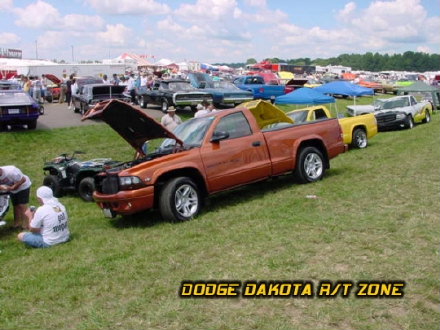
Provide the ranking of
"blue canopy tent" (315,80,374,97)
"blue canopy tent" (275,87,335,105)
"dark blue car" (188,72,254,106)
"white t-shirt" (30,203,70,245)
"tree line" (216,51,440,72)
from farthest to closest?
"tree line" (216,51,440,72) < "blue canopy tent" (315,80,374,97) < "dark blue car" (188,72,254,106) < "blue canopy tent" (275,87,335,105) < "white t-shirt" (30,203,70,245)

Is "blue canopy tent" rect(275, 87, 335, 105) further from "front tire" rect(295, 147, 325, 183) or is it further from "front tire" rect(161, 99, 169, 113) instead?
"front tire" rect(295, 147, 325, 183)

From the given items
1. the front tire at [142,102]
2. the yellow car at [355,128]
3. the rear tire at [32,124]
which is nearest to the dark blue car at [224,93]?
the front tire at [142,102]

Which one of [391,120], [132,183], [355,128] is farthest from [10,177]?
[391,120]

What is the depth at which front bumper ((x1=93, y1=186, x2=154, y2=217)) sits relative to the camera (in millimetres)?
7371

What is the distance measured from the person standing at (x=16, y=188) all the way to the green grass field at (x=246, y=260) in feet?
1.13

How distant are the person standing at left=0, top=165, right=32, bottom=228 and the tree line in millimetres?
Answer: 162987

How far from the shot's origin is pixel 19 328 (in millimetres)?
4297

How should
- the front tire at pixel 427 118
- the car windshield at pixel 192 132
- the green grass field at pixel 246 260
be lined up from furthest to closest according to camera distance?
the front tire at pixel 427 118 < the car windshield at pixel 192 132 < the green grass field at pixel 246 260

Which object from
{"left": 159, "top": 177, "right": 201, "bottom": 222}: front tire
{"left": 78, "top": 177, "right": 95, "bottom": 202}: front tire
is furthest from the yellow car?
{"left": 159, "top": 177, "right": 201, "bottom": 222}: front tire

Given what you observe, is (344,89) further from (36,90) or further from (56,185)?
(56,185)

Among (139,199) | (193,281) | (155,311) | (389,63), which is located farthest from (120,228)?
(389,63)

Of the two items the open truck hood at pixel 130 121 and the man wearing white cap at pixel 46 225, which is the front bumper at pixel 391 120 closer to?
the open truck hood at pixel 130 121

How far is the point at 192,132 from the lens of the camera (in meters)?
8.72

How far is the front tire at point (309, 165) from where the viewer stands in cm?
966
